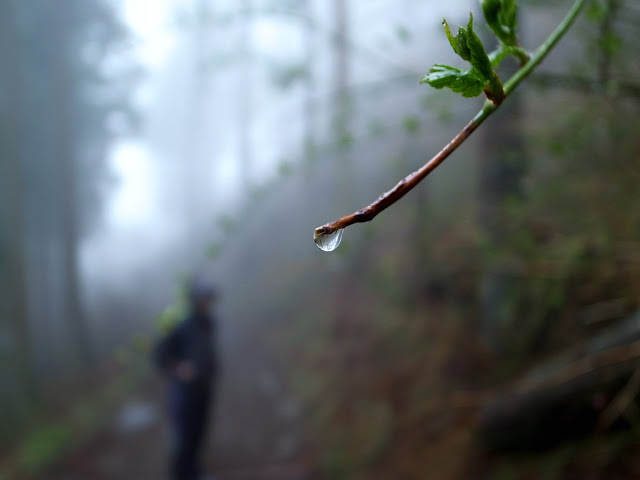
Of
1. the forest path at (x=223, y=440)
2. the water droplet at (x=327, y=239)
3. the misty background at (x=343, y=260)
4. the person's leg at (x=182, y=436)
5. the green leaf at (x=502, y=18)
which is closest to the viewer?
the water droplet at (x=327, y=239)

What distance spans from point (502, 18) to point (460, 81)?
15 cm

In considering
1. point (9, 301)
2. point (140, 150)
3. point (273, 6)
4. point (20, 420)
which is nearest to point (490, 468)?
point (273, 6)

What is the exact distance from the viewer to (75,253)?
927cm

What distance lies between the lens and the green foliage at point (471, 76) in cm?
34

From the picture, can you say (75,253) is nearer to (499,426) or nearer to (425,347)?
(425,347)

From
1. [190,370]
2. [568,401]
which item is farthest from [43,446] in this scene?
[568,401]

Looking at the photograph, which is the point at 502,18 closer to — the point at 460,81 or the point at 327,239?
the point at 460,81

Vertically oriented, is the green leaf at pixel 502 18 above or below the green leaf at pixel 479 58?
above

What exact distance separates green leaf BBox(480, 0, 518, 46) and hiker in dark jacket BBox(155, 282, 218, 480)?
341cm

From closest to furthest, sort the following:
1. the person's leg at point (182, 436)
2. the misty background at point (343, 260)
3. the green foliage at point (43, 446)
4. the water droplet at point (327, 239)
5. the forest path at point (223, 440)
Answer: the water droplet at point (327, 239) → the misty background at point (343, 260) → the person's leg at point (182, 436) → the forest path at point (223, 440) → the green foliage at point (43, 446)

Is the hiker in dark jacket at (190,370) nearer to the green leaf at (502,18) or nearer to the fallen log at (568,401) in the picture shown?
the fallen log at (568,401)

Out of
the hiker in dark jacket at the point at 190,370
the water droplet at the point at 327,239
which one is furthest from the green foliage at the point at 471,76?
the hiker in dark jacket at the point at 190,370

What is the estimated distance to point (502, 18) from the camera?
45cm

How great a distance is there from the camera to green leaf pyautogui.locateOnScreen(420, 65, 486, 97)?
352 millimetres
